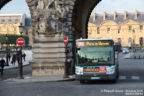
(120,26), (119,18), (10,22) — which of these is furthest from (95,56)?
(10,22)

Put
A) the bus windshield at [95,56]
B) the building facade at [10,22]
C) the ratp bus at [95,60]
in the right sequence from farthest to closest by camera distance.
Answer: the building facade at [10,22] < the bus windshield at [95,56] < the ratp bus at [95,60]

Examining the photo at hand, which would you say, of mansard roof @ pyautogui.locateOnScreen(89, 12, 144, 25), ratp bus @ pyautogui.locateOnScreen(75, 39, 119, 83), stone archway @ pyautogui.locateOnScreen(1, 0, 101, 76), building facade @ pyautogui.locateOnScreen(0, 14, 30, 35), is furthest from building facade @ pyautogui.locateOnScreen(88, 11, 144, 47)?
ratp bus @ pyautogui.locateOnScreen(75, 39, 119, 83)

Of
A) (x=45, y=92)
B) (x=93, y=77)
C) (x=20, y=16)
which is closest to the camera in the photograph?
(x=45, y=92)

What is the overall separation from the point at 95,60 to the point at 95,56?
223 millimetres

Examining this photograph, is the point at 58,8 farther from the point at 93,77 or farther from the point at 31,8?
the point at 93,77

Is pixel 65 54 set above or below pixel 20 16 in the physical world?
below

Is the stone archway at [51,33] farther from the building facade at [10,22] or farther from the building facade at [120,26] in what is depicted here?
the building facade at [10,22]

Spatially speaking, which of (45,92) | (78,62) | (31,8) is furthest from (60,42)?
(45,92)

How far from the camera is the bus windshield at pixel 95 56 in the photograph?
68.0ft

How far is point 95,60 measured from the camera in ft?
68.2

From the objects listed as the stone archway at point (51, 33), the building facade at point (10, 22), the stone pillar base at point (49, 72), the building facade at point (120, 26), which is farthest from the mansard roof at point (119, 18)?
the stone pillar base at point (49, 72)

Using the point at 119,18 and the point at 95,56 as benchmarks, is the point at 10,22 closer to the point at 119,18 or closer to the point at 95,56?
the point at 119,18

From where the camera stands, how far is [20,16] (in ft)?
478

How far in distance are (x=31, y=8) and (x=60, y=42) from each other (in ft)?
10.2
